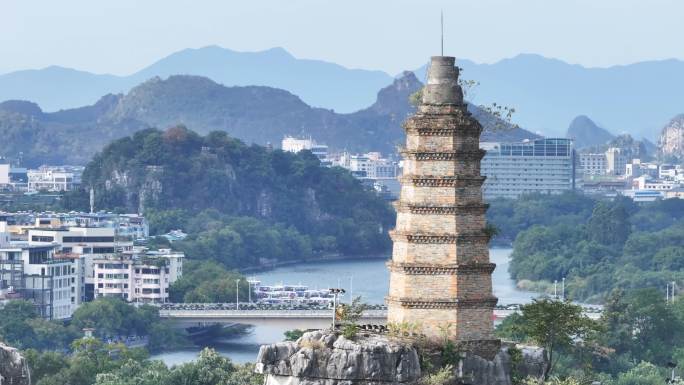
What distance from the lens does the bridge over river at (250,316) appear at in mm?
92000

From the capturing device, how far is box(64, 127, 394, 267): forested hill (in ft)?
547

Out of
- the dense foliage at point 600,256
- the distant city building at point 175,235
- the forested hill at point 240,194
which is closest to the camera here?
the dense foliage at point 600,256

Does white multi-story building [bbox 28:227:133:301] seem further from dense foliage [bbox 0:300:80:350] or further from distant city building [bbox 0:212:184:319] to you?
dense foliage [bbox 0:300:80:350]

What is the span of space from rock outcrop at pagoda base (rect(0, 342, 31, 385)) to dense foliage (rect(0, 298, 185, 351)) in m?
62.5

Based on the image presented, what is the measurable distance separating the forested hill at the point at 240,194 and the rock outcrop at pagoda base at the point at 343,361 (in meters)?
118

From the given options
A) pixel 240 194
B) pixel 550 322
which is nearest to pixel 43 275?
pixel 550 322

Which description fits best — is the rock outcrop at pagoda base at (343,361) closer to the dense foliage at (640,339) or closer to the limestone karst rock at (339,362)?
the limestone karst rock at (339,362)

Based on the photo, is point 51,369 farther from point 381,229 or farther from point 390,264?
point 381,229

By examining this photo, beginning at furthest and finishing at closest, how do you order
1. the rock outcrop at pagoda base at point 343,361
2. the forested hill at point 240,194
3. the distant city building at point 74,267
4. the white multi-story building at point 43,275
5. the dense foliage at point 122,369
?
1. the forested hill at point 240,194
2. the distant city building at point 74,267
3. the white multi-story building at point 43,275
4. the dense foliage at point 122,369
5. the rock outcrop at pagoda base at point 343,361

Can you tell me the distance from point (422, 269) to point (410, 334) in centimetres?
97

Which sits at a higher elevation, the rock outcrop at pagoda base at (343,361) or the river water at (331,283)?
the rock outcrop at pagoda base at (343,361)

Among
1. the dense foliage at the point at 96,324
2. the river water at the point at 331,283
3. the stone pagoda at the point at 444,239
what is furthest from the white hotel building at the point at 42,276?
the stone pagoda at the point at 444,239

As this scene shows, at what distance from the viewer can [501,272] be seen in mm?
146625

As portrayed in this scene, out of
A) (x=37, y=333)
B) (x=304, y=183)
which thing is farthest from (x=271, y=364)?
(x=304, y=183)
